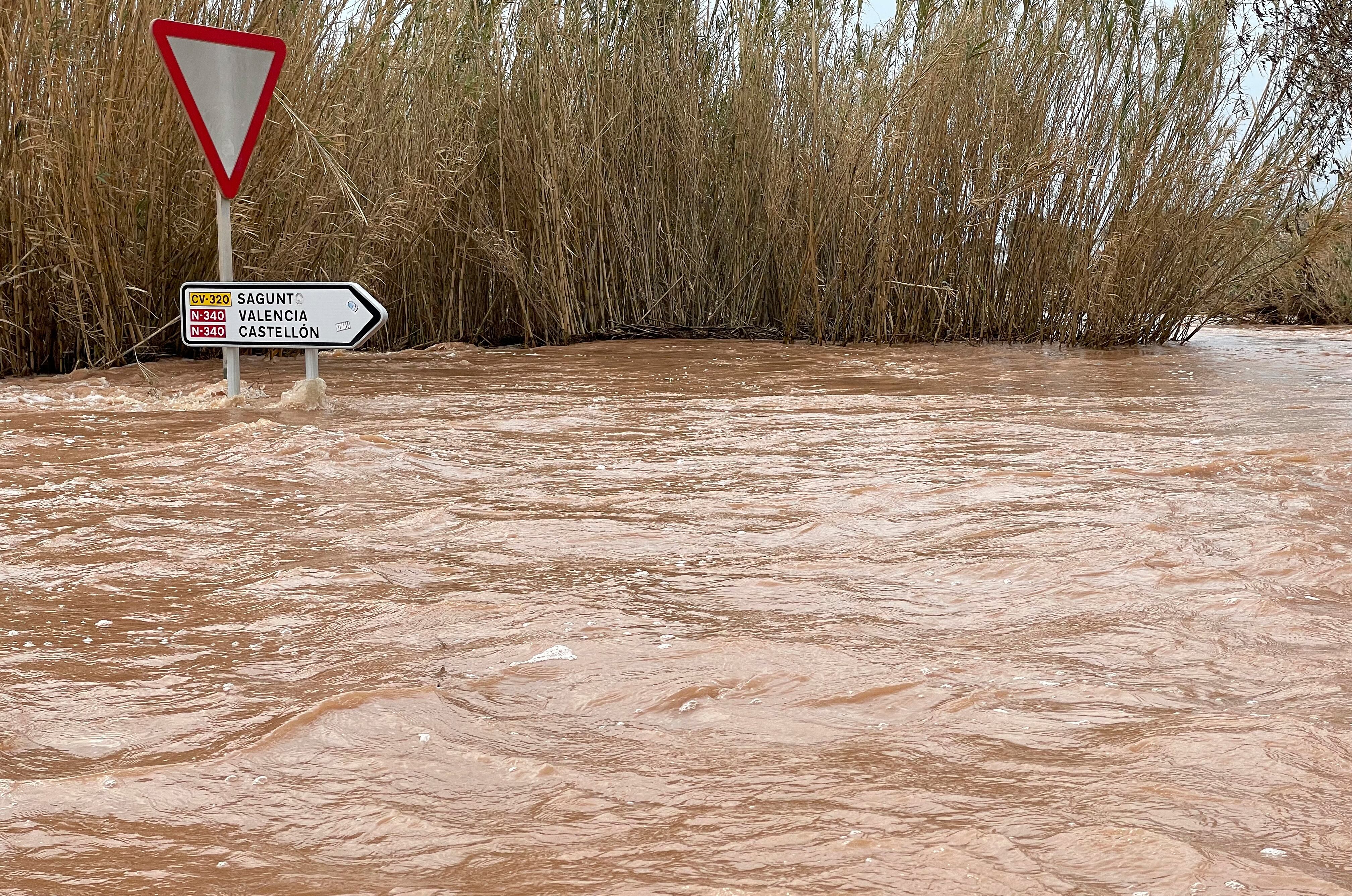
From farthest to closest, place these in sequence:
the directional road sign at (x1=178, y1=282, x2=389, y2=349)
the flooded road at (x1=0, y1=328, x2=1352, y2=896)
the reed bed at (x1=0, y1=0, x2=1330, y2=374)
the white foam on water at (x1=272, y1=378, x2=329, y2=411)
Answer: the reed bed at (x1=0, y1=0, x2=1330, y2=374)
the white foam on water at (x1=272, y1=378, x2=329, y2=411)
the directional road sign at (x1=178, y1=282, x2=389, y2=349)
the flooded road at (x1=0, y1=328, x2=1352, y2=896)

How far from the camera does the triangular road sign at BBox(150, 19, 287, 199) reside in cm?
455

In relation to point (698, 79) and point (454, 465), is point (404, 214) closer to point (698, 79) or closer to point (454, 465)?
point (698, 79)

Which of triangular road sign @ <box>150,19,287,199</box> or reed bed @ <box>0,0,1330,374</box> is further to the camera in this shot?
reed bed @ <box>0,0,1330,374</box>

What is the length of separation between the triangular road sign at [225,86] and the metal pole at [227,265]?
6 centimetres

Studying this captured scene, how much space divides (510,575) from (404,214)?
538 centimetres

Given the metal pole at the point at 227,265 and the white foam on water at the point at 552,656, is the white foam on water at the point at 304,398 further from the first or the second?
the white foam on water at the point at 552,656

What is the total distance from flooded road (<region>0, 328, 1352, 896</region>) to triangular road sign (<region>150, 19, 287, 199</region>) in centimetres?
118

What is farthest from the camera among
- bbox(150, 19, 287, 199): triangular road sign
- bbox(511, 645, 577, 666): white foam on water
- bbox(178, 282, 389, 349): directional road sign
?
bbox(178, 282, 389, 349): directional road sign

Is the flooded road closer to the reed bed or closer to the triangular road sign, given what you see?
the triangular road sign

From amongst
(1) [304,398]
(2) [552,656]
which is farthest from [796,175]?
(2) [552,656]

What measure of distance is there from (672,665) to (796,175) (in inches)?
255

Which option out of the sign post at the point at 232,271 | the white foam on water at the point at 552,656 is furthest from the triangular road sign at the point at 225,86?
the white foam on water at the point at 552,656

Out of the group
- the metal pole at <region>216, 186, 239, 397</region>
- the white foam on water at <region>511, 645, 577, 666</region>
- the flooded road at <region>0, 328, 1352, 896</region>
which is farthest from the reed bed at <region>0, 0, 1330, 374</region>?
the white foam on water at <region>511, 645, 577, 666</region>

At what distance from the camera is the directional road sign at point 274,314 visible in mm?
4672
